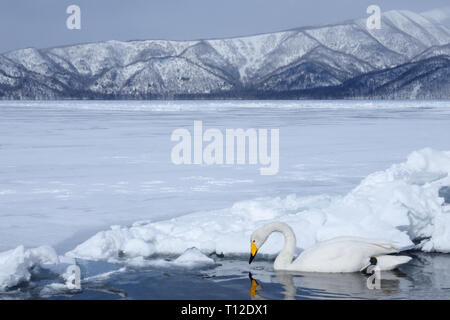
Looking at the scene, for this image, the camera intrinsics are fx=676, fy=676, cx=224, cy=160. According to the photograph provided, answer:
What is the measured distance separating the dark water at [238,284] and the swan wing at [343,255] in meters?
0.08

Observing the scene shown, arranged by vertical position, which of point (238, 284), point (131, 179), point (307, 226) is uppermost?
point (131, 179)

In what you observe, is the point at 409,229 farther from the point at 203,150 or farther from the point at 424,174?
the point at 203,150

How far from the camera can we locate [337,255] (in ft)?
22.5

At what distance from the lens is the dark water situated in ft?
20.0

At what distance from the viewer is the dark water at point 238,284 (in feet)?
20.0

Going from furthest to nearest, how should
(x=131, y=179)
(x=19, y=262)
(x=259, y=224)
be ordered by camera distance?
(x=131, y=179) → (x=259, y=224) → (x=19, y=262)

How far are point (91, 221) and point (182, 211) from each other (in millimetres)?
1476

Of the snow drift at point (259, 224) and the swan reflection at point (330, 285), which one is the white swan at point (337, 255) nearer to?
the swan reflection at point (330, 285)

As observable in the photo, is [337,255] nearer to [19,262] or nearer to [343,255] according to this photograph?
[343,255]

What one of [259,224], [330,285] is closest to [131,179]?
[259,224]

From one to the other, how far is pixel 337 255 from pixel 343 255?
2.4 inches

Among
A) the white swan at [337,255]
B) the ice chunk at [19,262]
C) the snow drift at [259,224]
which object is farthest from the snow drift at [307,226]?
the ice chunk at [19,262]
